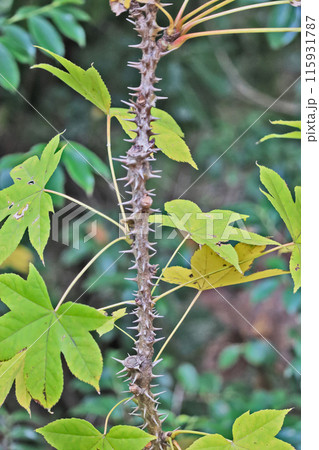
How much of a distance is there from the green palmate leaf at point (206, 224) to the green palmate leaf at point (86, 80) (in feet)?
0.36

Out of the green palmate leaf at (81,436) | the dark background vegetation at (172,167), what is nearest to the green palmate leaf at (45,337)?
the green palmate leaf at (81,436)

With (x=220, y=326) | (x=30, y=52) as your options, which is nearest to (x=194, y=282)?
(x=30, y=52)

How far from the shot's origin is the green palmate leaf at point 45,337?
1.34 feet

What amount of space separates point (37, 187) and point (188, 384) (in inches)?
35.4

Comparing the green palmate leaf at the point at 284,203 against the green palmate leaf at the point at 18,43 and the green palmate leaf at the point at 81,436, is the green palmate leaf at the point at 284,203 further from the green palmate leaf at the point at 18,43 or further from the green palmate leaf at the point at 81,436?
the green palmate leaf at the point at 18,43

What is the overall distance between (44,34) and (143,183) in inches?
28.2

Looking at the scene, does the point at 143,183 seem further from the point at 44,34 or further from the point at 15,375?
the point at 44,34

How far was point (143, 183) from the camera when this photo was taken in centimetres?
41

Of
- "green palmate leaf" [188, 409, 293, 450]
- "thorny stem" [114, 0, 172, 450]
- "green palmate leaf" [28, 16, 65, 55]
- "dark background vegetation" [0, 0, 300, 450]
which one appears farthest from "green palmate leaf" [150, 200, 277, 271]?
"green palmate leaf" [28, 16, 65, 55]

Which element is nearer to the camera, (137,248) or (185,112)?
(137,248)

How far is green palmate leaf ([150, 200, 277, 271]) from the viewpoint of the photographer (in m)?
0.43

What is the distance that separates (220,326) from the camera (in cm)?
184
